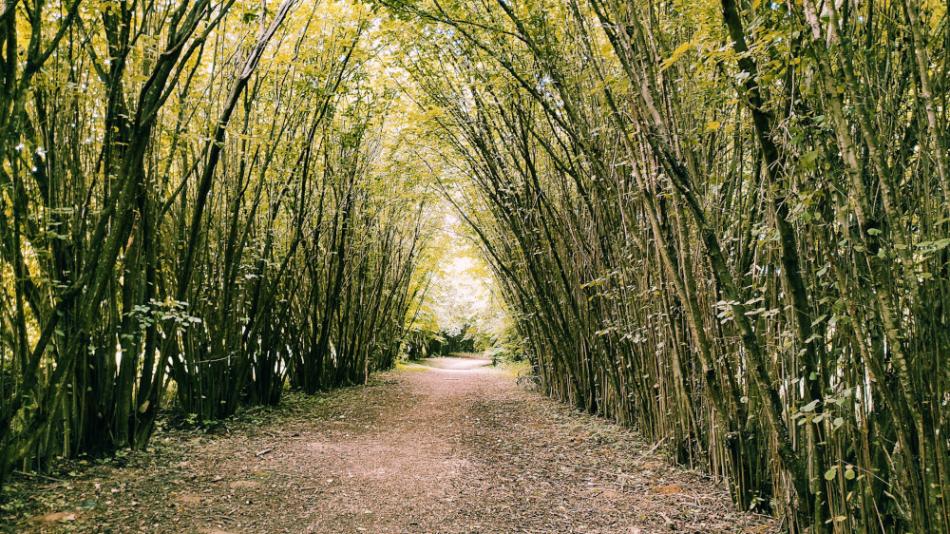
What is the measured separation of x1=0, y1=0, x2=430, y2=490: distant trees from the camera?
2.71 meters

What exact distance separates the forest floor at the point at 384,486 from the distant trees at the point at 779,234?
14.8 inches

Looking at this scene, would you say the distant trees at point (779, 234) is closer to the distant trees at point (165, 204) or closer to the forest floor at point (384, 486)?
the forest floor at point (384, 486)

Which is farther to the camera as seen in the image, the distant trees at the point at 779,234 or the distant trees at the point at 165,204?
the distant trees at the point at 165,204

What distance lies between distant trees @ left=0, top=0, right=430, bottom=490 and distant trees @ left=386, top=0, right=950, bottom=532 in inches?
58.6

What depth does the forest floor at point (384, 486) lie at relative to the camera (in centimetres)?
252

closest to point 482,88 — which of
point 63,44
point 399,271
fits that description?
point 63,44

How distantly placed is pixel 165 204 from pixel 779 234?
3.55m

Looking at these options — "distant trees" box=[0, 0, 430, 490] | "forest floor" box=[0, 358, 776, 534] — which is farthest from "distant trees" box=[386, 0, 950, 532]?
"distant trees" box=[0, 0, 430, 490]

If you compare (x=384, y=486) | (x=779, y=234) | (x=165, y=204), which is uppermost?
(x=165, y=204)

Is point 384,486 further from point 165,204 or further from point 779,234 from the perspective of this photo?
point 779,234

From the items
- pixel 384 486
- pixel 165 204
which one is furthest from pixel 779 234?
pixel 165 204

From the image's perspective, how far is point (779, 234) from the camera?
1759mm

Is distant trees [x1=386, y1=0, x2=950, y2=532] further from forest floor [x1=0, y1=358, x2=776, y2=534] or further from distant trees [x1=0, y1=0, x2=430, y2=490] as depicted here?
distant trees [x1=0, y1=0, x2=430, y2=490]

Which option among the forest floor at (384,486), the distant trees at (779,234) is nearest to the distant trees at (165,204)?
the forest floor at (384,486)
